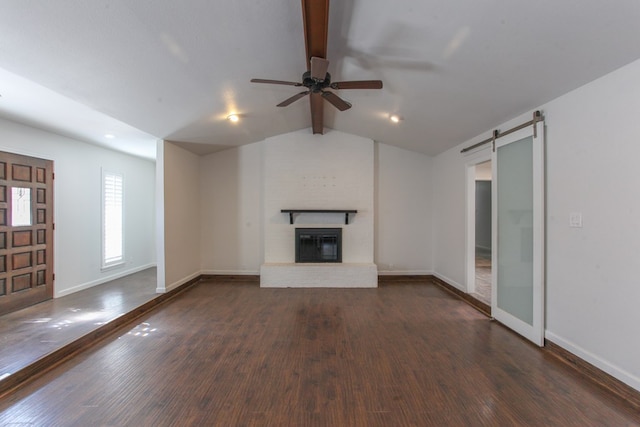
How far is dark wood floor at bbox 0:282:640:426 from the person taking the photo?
1.88m

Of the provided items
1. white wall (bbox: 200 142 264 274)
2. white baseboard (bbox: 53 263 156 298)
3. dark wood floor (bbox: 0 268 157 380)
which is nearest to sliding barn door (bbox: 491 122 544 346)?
white wall (bbox: 200 142 264 274)

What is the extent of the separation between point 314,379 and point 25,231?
4.07 meters

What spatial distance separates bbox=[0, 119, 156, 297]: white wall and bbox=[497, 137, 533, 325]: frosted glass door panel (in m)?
5.94

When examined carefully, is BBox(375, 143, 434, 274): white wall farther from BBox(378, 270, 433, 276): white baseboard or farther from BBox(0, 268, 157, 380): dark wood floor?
BBox(0, 268, 157, 380): dark wood floor

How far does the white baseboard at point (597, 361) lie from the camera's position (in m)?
2.03

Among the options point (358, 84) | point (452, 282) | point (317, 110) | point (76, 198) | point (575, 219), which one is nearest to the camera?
point (575, 219)

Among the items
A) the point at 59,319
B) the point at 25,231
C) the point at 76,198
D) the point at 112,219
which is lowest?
the point at 59,319

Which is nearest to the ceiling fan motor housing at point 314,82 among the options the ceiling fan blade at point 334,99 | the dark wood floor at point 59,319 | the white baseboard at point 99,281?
the ceiling fan blade at point 334,99

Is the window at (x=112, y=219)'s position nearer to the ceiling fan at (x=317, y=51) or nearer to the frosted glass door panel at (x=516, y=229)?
the ceiling fan at (x=317, y=51)

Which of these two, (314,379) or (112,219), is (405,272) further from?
(112,219)

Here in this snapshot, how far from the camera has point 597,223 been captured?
2.30 meters

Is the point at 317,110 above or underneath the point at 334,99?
above

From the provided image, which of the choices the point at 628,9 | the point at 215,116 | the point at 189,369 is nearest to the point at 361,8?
the point at 628,9

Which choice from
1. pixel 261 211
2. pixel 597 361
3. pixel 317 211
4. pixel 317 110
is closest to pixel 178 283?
pixel 261 211
